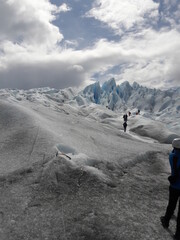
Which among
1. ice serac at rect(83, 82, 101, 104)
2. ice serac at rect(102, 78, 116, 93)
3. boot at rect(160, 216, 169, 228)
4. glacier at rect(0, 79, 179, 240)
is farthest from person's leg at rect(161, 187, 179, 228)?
ice serac at rect(102, 78, 116, 93)

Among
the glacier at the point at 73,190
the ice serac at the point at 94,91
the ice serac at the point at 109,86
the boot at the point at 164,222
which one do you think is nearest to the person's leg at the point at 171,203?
the boot at the point at 164,222

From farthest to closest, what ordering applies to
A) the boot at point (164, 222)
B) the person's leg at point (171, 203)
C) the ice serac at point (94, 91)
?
the ice serac at point (94, 91) < the boot at point (164, 222) < the person's leg at point (171, 203)

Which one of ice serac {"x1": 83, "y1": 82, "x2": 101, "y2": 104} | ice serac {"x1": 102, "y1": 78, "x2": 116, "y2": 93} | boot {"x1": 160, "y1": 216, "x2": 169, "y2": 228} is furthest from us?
ice serac {"x1": 102, "y1": 78, "x2": 116, "y2": 93}

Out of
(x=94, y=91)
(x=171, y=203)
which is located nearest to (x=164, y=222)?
(x=171, y=203)

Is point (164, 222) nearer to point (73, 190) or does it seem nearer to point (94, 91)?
point (73, 190)

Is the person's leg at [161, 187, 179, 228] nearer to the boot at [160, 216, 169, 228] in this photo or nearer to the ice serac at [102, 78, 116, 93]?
the boot at [160, 216, 169, 228]

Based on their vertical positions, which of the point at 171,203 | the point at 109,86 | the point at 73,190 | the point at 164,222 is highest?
the point at 109,86

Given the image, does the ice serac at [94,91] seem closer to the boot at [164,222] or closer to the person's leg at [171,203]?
the boot at [164,222]

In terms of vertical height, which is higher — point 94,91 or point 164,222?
point 94,91

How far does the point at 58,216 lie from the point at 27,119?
9187mm

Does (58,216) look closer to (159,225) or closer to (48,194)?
(48,194)

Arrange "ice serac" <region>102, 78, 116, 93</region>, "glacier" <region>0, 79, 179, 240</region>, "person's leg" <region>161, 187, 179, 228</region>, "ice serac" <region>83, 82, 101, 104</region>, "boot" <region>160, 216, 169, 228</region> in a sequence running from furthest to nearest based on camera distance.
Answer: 1. "ice serac" <region>102, 78, 116, 93</region>
2. "ice serac" <region>83, 82, 101, 104</region>
3. "boot" <region>160, 216, 169, 228</region>
4. "glacier" <region>0, 79, 179, 240</region>
5. "person's leg" <region>161, 187, 179, 228</region>

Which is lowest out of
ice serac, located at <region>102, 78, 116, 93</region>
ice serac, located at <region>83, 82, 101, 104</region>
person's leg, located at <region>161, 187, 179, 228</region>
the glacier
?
the glacier

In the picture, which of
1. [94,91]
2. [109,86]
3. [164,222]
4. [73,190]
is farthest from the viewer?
[109,86]
